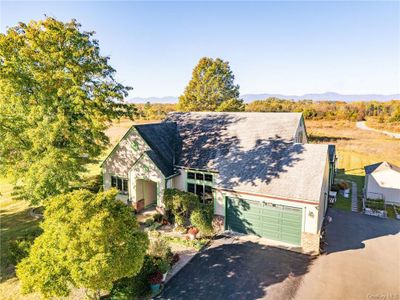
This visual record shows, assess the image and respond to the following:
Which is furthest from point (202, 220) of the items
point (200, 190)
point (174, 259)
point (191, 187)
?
point (191, 187)

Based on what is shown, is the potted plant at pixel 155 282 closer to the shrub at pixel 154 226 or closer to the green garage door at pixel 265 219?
the shrub at pixel 154 226

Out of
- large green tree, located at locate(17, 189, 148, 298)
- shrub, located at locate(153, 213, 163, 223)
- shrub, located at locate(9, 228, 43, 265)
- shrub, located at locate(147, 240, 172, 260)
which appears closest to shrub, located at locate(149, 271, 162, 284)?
shrub, located at locate(147, 240, 172, 260)

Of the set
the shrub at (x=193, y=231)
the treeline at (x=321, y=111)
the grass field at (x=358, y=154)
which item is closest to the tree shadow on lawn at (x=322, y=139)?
the grass field at (x=358, y=154)

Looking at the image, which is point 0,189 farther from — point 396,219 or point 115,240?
point 396,219

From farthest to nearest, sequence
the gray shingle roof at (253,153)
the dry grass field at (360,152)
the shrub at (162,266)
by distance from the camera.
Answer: the dry grass field at (360,152), the gray shingle roof at (253,153), the shrub at (162,266)

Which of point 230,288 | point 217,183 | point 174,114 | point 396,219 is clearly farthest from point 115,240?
point 396,219

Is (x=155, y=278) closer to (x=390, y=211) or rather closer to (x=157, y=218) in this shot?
(x=157, y=218)
